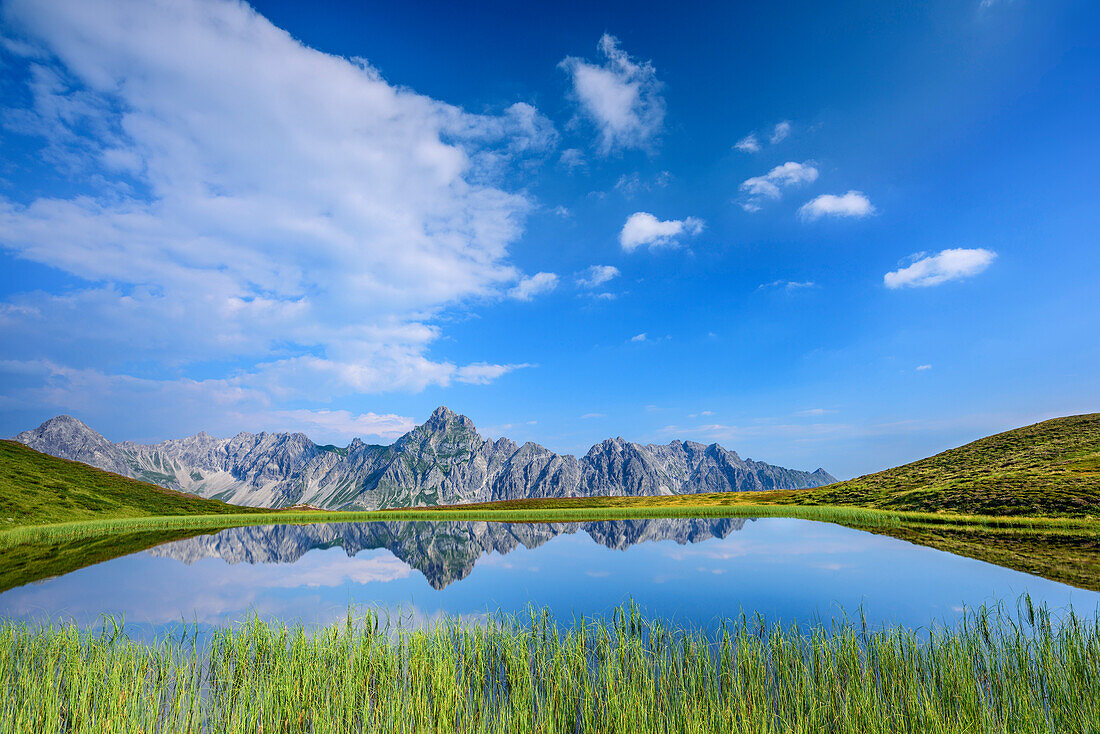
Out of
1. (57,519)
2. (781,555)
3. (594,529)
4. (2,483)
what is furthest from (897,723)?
(2,483)

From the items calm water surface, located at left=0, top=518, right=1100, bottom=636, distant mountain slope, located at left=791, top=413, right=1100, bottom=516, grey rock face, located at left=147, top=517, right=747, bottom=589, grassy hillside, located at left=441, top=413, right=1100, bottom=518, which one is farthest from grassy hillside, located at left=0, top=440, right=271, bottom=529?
distant mountain slope, located at left=791, top=413, right=1100, bottom=516

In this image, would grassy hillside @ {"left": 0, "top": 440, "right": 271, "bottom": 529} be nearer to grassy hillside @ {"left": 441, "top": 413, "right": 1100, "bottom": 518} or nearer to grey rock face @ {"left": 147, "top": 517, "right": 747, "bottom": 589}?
grey rock face @ {"left": 147, "top": 517, "right": 747, "bottom": 589}

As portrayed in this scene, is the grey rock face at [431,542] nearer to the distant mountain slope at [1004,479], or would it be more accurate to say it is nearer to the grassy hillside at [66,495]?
the grassy hillside at [66,495]

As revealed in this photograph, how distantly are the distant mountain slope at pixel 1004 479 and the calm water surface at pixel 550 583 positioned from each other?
23896mm

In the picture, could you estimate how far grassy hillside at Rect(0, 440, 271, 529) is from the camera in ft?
221

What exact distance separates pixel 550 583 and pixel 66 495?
345ft

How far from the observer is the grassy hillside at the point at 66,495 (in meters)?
67.4

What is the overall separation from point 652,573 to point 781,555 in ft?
40.2

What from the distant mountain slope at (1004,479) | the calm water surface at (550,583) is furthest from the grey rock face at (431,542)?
the distant mountain slope at (1004,479)

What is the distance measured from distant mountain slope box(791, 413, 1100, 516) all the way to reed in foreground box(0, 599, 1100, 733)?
169ft

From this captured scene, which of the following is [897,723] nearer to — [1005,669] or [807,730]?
[807,730]

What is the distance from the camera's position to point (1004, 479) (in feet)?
211

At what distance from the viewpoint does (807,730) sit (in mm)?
8703

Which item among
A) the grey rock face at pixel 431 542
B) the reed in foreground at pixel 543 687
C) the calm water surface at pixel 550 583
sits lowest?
the grey rock face at pixel 431 542
